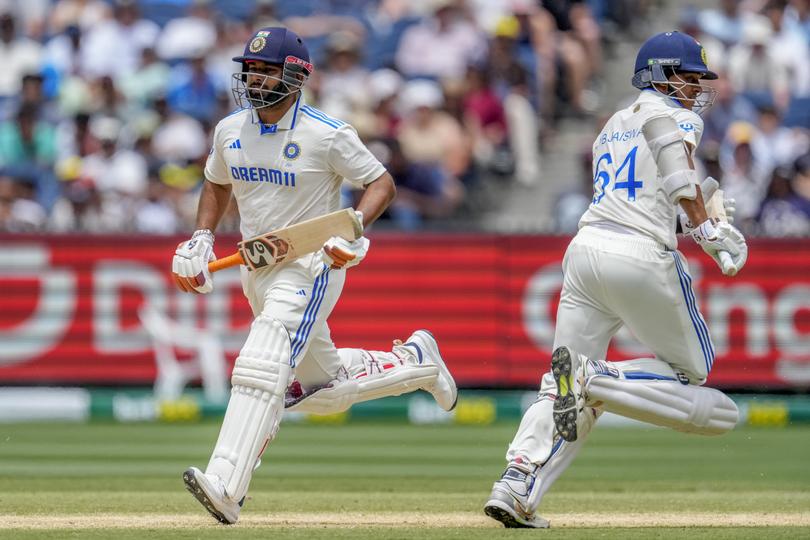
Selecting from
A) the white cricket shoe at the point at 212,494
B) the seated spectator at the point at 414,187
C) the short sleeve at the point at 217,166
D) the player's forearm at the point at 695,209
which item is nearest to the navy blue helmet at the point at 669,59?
the player's forearm at the point at 695,209

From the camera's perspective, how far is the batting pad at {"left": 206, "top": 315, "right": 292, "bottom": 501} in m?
5.74

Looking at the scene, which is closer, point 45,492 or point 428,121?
point 45,492

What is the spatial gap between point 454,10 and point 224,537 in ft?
30.0

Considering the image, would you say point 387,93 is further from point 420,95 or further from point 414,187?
point 414,187

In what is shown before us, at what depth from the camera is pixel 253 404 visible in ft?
19.2

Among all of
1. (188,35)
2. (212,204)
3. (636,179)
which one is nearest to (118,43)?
(188,35)

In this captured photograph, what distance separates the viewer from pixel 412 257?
37.3 ft

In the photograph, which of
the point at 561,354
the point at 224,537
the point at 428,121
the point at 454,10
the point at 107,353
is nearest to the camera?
the point at 224,537

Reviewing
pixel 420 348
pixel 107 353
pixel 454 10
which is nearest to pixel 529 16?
pixel 454 10

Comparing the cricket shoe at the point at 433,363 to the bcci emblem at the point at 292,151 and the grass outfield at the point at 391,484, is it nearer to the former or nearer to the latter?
the grass outfield at the point at 391,484

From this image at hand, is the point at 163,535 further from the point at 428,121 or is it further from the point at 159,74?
the point at 159,74

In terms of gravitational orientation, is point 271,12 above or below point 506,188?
above

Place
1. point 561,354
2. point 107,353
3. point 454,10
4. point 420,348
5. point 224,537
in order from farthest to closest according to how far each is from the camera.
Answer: point 454,10
point 107,353
point 420,348
point 561,354
point 224,537

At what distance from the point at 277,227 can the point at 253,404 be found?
0.75 metres
